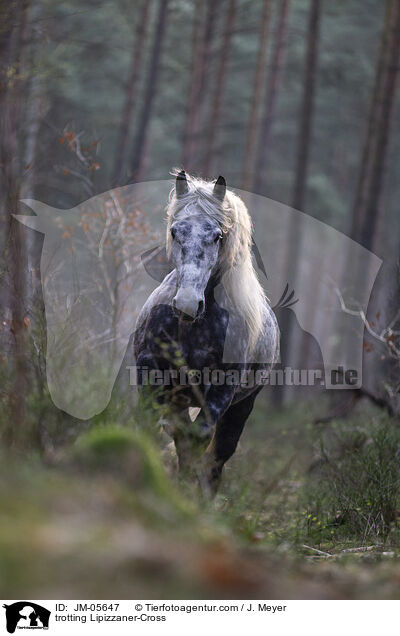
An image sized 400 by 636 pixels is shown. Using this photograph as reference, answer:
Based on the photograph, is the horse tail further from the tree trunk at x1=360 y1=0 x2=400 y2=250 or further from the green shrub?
the tree trunk at x1=360 y1=0 x2=400 y2=250

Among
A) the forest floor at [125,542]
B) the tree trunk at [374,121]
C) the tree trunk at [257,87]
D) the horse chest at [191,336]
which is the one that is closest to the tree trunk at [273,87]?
the tree trunk at [257,87]

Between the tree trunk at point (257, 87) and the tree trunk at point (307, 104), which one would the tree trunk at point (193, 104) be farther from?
the tree trunk at point (307, 104)

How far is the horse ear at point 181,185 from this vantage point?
5520 mm

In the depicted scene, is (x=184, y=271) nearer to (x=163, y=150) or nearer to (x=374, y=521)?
(x=374, y=521)

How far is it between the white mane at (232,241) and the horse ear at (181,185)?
3 cm

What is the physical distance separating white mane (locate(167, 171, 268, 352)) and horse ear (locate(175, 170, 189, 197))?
3 centimetres

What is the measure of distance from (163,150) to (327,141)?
8.21m

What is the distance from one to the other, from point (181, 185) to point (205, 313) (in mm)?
1039

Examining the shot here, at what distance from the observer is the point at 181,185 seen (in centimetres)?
554

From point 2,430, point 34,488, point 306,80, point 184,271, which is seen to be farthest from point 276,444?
point 306,80
